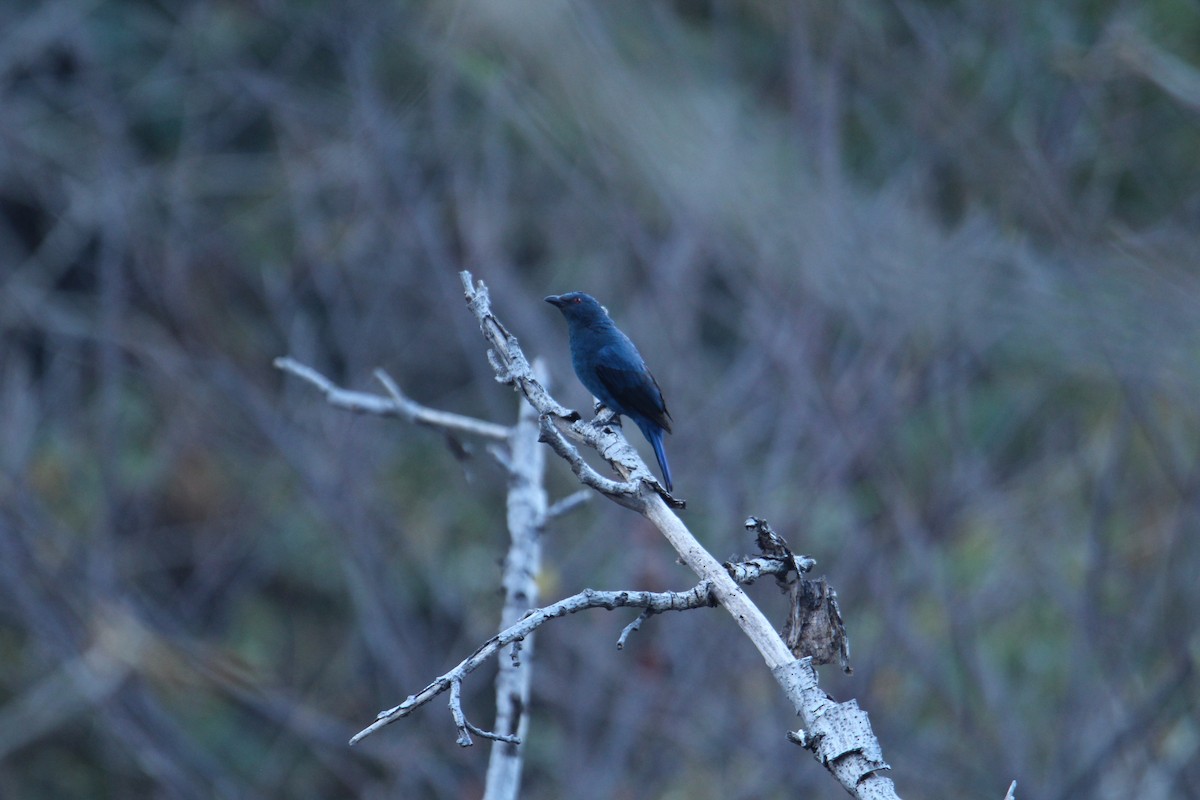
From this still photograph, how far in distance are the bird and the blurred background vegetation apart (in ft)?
4.07

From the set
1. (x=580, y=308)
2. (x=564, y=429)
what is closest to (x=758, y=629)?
(x=564, y=429)

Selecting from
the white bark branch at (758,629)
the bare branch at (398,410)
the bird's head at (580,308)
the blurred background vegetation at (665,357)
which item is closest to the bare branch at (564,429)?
the white bark branch at (758,629)

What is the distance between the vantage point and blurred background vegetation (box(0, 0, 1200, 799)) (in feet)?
19.2

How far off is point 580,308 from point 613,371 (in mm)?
437

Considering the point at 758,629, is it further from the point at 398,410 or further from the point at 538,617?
the point at 398,410

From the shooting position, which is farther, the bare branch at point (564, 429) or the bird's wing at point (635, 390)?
the bird's wing at point (635, 390)

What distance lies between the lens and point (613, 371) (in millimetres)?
4562

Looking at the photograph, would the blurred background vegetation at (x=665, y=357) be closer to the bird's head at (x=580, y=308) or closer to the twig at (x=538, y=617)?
the bird's head at (x=580, y=308)

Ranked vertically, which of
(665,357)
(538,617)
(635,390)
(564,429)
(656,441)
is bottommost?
(665,357)

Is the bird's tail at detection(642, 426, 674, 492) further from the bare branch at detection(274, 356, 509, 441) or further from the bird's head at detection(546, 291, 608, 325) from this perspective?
the bare branch at detection(274, 356, 509, 441)

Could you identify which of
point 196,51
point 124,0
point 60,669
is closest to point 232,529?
point 60,669

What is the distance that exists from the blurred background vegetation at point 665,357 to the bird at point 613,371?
124cm

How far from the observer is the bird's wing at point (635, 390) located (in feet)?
14.8

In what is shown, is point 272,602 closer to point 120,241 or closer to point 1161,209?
point 120,241
